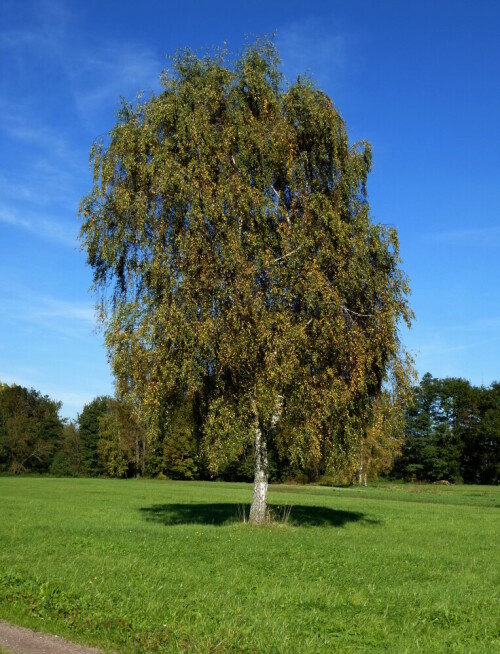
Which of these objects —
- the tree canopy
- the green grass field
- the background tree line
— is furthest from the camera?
the background tree line

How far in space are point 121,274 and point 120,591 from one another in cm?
1486

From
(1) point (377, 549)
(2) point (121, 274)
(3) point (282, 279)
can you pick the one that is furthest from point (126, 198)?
(1) point (377, 549)

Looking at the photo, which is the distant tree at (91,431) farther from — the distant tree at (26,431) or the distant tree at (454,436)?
the distant tree at (454,436)

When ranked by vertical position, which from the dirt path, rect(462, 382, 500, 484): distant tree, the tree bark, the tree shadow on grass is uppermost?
rect(462, 382, 500, 484): distant tree

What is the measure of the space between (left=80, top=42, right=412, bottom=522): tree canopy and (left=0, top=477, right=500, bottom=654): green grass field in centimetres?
425

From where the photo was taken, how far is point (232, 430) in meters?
21.9

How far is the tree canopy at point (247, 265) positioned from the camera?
21828 millimetres

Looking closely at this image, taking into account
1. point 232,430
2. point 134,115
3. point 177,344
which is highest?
point 134,115

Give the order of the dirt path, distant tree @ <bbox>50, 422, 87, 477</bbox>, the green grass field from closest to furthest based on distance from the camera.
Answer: the dirt path
the green grass field
distant tree @ <bbox>50, 422, 87, 477</bbox>

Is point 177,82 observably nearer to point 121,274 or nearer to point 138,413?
point 121,274

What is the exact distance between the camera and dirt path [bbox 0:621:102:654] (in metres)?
8.07

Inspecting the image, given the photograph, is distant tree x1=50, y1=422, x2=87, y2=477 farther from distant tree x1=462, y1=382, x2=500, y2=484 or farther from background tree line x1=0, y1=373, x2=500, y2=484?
distant tree x1=462, y1=382, x2=500, y2=484

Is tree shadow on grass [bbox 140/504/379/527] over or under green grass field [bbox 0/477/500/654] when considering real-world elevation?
under

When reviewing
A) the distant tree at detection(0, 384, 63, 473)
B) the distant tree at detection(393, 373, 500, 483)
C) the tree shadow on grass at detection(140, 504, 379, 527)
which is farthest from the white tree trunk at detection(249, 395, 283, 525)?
the distant tree at detection(0, 384, 63, 473)
